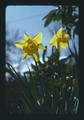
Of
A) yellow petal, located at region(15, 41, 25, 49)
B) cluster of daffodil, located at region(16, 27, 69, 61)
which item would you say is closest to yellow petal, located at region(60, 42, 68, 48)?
cluster of daffodil, located at region(16, 27, 69, 61)

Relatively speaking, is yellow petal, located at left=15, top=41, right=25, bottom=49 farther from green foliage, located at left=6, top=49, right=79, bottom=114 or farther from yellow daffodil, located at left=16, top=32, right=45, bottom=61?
green foliage, located at left=6, top=49, right=79, bottom=114

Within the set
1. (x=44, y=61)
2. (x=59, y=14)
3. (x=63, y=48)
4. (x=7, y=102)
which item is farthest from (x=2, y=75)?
(x=59, y=14)

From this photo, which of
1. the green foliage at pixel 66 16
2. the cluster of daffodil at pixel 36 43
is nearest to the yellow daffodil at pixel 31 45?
the cluster of daffodil at pixel 36 43

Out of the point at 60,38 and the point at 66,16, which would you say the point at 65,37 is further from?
the point at 66,16

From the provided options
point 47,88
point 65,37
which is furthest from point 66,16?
point 47,88

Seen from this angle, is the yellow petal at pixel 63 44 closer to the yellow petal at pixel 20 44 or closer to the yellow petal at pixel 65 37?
the yellow petal at pixel 65 37

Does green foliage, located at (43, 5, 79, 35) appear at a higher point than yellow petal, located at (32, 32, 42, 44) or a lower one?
higher

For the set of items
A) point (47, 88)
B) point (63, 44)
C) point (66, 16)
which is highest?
point (66, 16)
